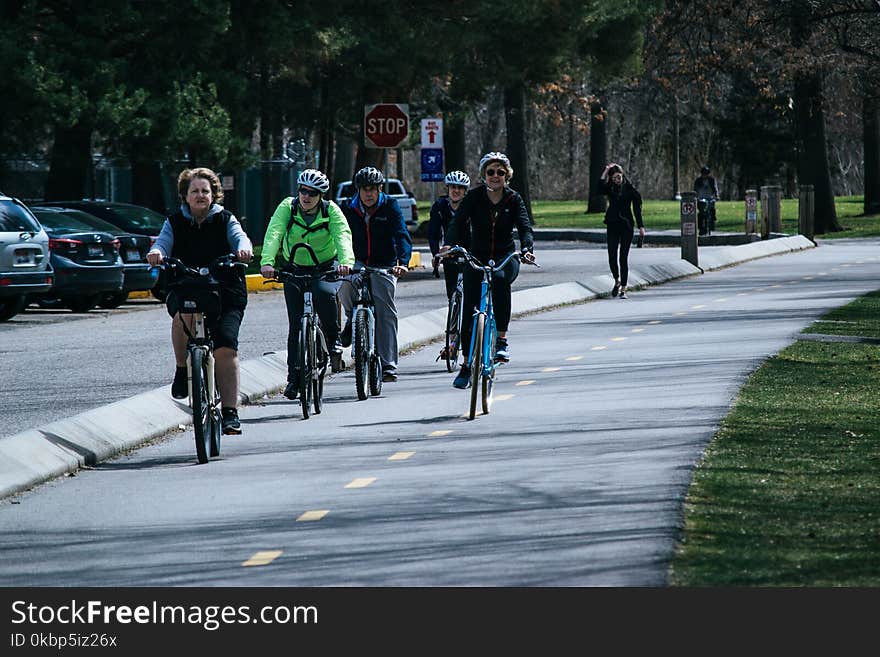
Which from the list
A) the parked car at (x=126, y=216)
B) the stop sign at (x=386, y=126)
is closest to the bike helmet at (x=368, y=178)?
the stop sign at (x=386, y=126)

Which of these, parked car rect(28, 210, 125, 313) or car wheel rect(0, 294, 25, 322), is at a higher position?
parked car rect(28, 210, 125, 313)

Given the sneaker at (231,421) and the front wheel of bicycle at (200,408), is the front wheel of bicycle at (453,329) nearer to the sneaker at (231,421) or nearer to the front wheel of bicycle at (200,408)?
the sneaker at (231,421)

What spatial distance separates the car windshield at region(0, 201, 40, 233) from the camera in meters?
24.0

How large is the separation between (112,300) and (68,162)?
746 centimetres

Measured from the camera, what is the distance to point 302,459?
37.1 ft

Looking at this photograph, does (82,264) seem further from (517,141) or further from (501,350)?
(517,141)

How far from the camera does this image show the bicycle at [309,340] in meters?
13.5

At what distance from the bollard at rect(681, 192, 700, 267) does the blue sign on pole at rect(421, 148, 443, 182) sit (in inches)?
168

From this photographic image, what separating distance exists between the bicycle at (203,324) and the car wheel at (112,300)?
15.5 meters

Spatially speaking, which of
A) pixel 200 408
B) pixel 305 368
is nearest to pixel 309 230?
pixel 305 368

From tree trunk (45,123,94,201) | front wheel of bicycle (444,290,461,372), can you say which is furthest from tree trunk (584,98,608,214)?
front wheel of bicycle (444,290,461,372)

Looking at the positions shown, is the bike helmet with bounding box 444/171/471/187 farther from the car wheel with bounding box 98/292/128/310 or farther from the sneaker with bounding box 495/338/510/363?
the car wheel with bounding box 98/292/128/310

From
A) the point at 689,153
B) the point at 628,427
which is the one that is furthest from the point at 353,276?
the point at 689,153

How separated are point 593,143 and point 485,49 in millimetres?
27953
